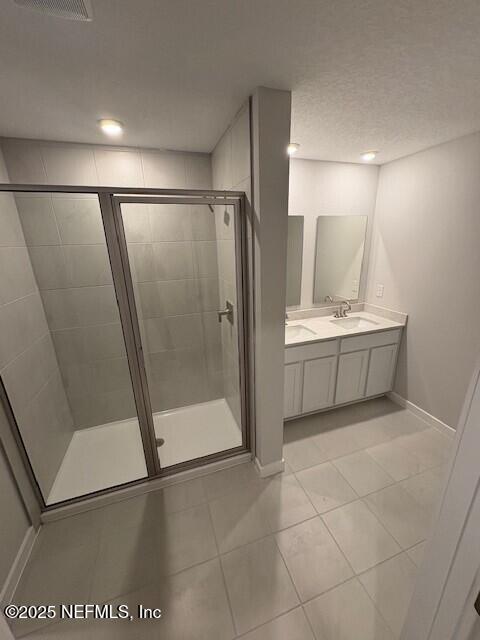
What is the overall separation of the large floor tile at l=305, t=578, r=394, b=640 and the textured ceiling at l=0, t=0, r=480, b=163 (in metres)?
2.29

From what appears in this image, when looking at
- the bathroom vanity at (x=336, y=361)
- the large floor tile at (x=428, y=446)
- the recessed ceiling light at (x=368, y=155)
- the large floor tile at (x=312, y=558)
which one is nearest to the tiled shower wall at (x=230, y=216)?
the bathroom vanity at (x=336, y=361)

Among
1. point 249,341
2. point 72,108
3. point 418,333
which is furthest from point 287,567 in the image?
point 72,108

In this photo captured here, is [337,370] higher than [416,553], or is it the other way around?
[337,370]

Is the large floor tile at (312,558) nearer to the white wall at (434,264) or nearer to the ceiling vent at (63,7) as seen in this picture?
the white wall at (434,264)

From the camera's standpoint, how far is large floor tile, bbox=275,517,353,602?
3.97 ft

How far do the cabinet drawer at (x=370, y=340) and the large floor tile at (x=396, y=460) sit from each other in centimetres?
80

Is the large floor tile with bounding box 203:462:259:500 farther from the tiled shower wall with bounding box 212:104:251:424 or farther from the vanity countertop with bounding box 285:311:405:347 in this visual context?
the vanity countertop with bounding box 285:311:405:347

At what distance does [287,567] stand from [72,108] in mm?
2638

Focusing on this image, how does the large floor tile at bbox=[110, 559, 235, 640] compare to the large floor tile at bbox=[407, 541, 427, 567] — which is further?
the large floor tile at bbox=[407, 541, 427, 567]

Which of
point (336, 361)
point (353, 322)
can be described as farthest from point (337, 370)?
point (353, 322)

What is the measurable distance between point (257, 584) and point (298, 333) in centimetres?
164

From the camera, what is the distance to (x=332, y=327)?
2.31 m

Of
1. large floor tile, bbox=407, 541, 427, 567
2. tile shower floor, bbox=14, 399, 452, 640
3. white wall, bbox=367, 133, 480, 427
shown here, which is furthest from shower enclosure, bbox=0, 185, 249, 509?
white wall, bbox=367, 133, 480, 427

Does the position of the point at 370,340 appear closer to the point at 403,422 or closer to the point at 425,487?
the point at 403,422
